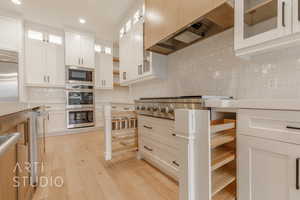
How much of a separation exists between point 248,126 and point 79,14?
12.7 ft

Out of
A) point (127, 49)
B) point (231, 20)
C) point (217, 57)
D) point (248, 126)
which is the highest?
point (127, 49)

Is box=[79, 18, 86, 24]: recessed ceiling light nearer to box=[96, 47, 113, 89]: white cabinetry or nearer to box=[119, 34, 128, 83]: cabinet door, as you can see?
box=[96, 47, 113, 89]: white cabinetry

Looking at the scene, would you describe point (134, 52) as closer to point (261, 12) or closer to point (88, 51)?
point (261, 12)

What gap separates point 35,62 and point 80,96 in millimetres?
1295

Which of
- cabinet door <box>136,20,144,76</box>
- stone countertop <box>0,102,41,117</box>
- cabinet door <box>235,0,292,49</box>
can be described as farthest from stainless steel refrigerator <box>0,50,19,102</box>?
cabinet door <box>235,0,292,49</box>

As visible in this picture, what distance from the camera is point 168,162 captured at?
1.51 metres

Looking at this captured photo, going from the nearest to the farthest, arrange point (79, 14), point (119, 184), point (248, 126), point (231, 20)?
1. point (248, 126)
2. point (231, 20)
3. point (119, 184)
4. point (79, 14)

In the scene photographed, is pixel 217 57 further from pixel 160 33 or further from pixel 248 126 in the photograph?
pixel 248 126

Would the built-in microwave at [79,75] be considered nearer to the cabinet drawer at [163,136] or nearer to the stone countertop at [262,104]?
the cabinet drawer at [163,136]

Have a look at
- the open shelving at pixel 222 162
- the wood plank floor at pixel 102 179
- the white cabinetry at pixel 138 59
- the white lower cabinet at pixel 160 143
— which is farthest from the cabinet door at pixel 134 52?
A: the open shelving at pixel 222 162

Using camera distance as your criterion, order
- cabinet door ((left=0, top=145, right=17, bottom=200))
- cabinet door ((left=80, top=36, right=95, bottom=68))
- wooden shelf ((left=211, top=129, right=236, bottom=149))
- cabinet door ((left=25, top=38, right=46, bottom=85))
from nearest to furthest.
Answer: cabinet door ((left=0, top=145, right=17, bottom=200)), wooden shelf ((left=211, top=129, right=236, bottom=149)), cabinet door ((left=25, top=38, right=46, bottom=85)), cabinet door ((left=80, top=36, right=95, bottom=68))

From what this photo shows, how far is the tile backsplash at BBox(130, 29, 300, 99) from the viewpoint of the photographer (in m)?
1.05

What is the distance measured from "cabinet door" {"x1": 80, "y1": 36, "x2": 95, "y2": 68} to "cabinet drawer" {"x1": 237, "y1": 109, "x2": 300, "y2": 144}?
3.97m

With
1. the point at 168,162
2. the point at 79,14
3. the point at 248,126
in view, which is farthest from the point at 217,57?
the point at 79,14
